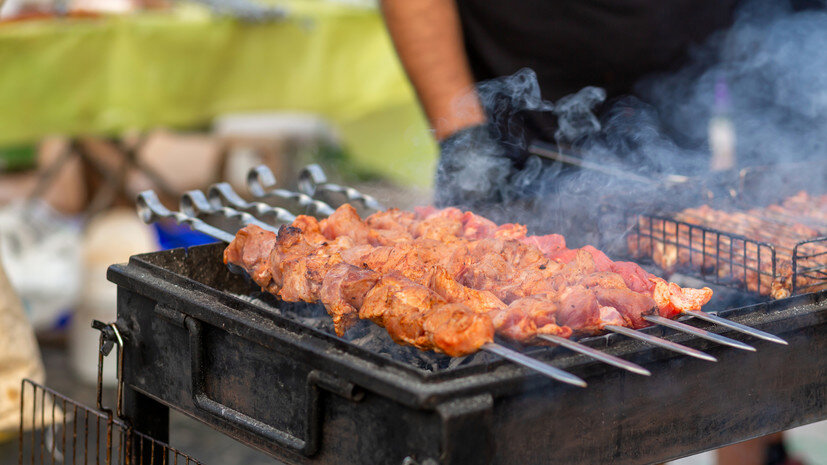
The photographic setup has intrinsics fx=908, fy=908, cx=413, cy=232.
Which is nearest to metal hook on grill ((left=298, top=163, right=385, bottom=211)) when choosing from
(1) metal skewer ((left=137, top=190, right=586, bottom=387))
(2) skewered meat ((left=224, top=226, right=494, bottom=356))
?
(1) metal skewer ((left=137, top=190, right=586, bottom=387))

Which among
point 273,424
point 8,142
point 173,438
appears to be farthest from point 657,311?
point 8,142

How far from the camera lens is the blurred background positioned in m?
5.25

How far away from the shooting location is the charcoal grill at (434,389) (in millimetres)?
1678

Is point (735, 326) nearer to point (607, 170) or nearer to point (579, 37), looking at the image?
point (607, 170)

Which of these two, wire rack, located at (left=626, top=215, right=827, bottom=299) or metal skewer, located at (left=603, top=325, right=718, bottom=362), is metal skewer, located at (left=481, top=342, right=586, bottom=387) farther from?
wire rack, located at (left=626, top=215, right=827, bottom=299)

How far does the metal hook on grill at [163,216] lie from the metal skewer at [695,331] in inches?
47.0

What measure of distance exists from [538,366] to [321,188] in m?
1.45

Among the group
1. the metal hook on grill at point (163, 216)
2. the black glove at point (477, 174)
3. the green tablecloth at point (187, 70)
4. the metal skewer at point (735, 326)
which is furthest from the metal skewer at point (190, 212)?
the green tablecloth at point (187, 70)

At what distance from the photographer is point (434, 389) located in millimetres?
1605

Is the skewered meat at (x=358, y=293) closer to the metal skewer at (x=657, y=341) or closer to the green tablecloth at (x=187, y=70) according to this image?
the metal skewer at (x=657, y=341)

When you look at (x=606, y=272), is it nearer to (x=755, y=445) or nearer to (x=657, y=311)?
(x=657, y=311)

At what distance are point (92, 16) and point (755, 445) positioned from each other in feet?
14.4

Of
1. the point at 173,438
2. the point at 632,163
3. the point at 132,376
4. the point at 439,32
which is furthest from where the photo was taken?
the point at 173,438

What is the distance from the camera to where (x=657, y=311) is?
2023 mm
